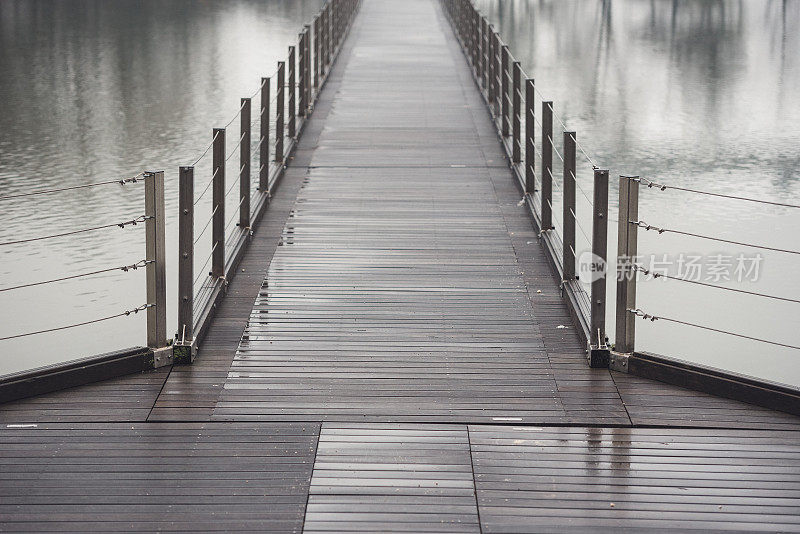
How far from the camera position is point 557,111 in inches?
433

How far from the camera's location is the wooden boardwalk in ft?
8.66

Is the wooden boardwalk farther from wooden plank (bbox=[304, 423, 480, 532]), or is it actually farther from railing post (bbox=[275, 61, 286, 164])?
railing post (bbox=[275, 61, 286, 164])

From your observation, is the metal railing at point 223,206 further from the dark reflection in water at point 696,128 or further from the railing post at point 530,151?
the dark reflection in water at point 696,128

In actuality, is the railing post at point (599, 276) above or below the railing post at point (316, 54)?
below

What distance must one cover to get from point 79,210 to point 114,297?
1.73 meters

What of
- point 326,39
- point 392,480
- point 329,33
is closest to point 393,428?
point 392,480

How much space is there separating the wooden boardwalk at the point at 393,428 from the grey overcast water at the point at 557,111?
1185 mm

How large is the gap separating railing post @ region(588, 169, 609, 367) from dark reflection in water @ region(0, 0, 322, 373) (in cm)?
225

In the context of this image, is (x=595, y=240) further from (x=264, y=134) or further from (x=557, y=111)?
(x=557, y=111)

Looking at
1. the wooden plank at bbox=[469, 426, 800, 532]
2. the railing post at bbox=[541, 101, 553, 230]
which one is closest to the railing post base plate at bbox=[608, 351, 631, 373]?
the wooden plank at bbox=[469, 426, 800, 532]

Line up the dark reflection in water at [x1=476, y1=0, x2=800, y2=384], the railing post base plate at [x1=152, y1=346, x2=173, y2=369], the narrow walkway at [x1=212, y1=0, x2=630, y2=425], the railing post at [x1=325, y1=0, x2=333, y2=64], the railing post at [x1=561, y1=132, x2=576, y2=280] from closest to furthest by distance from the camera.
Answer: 1. the narrow walkway at [x1=212, y1=0, x2=630, y2=425]
2. the railing post base plate at [x1=152, y1=346, x2=173, y2=369]
3. the railing post at [x1=561, y1=132, x2=576, y2=280]
4. the dark reflection in water at [x1=476, y1=0, x2=800, y2=384]
5. the railing post at [x1=325, y1=0, x2=333, y2=64]

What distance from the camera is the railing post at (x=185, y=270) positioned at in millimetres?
3553

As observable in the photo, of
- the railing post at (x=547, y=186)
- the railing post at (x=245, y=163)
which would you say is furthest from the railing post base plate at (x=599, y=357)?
the railing post at (x=245, y=163)

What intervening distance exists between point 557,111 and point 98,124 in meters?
4.40
